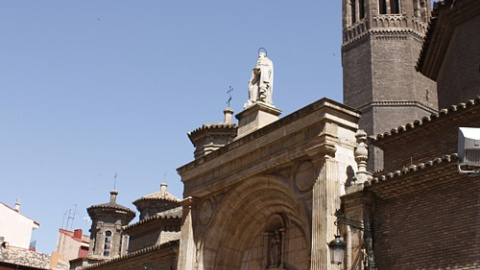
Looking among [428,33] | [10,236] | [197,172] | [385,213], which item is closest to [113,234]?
[10,236]

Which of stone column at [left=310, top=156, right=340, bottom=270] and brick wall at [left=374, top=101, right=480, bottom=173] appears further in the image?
stone column at [left=310, top=156, right=340, bottom=270]

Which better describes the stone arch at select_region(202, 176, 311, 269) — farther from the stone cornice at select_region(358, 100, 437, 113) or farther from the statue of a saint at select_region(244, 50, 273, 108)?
the stone cornice at select_region(358, 100, 437, 113)

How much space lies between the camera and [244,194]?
17.3 metres

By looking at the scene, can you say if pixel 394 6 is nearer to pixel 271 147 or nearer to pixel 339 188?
pixel 271 147

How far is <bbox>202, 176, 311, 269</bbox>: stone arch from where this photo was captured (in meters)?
16.1

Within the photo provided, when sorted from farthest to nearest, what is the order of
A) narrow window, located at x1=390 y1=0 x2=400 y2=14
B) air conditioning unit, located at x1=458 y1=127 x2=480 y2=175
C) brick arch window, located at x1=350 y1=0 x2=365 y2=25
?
brick arch window, located at x1=350 y1=0 x2=365 y2=25 → narrow window, located at x1=390 y1=0 x2=400 y2=14 → air conditioning unit, located at x1=458 y1=127 x2=480 y2=175

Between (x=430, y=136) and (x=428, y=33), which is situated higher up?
(x=428, y=33)

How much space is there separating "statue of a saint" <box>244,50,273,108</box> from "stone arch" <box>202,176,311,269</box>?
102 inches

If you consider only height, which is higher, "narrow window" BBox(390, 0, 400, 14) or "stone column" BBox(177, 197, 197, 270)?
"narrow window" BBox(390, 0, 400, 14)

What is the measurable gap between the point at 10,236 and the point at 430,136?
41070 mm

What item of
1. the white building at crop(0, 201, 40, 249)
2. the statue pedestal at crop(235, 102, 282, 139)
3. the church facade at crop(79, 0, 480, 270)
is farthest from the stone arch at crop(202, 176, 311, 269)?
the white building at crop(0, 201, 40, 249)

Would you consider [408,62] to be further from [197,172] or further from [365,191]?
[365,191]

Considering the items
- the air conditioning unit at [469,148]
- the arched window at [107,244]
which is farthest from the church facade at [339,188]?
the arched window at [107,244]

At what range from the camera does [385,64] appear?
41312mm
